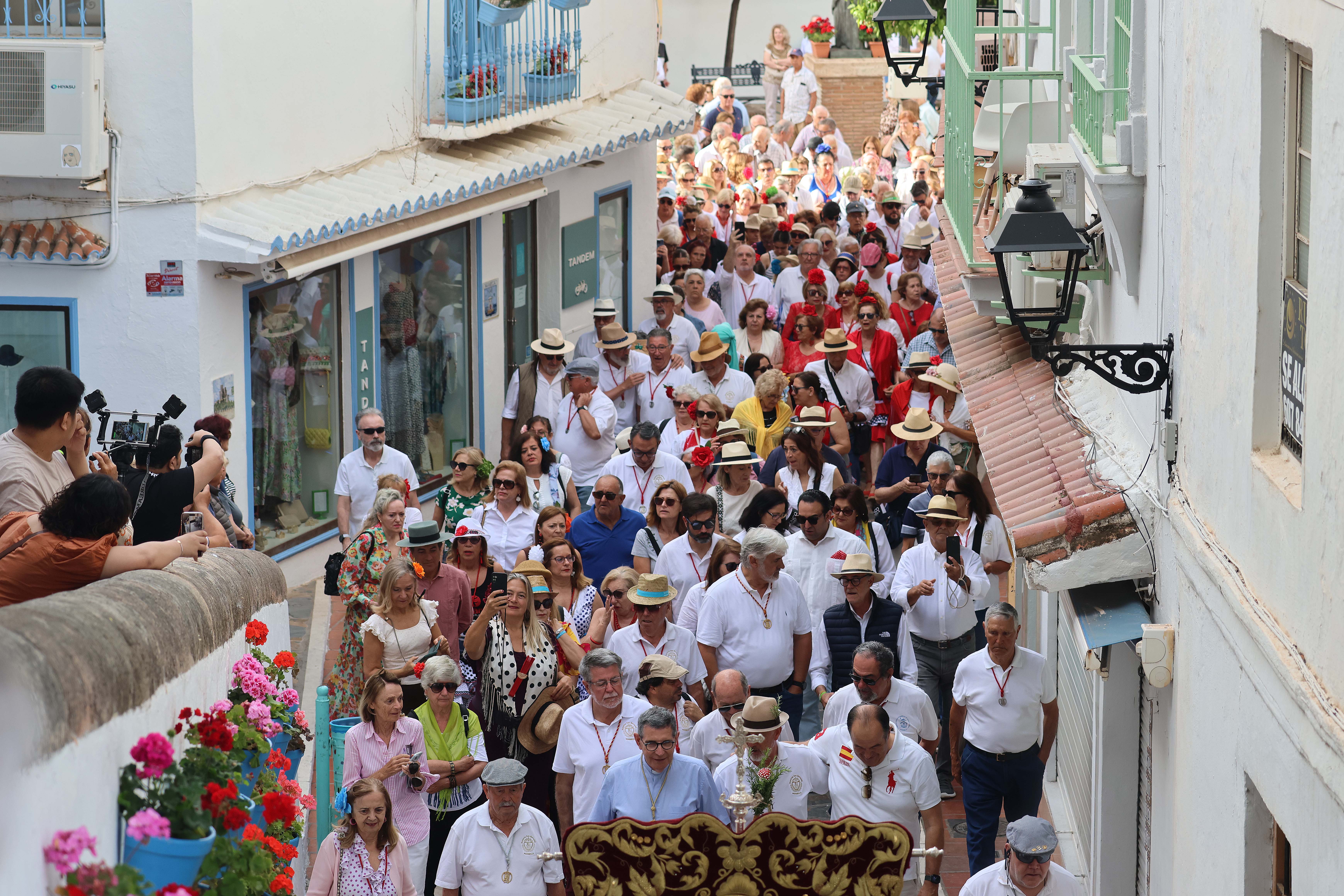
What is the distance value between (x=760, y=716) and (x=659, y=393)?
6.94 metres

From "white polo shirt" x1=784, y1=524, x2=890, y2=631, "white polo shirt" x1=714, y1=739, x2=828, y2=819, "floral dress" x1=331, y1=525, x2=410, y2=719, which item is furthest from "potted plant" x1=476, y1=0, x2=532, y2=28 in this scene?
"white polo shirt" x1=714, y1=739, x2=828, y2=819

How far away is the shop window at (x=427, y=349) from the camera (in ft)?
52.9

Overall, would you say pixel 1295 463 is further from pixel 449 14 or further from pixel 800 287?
pixel 800 287

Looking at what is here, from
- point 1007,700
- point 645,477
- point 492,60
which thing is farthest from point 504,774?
point 492,60

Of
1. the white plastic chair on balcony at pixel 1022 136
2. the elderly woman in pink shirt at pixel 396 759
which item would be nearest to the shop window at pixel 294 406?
the elderly woman in pink shirt at pixel 396 759

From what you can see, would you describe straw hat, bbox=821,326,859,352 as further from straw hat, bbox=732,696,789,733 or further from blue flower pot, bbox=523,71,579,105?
straw hat, bbox=732,696,789,733

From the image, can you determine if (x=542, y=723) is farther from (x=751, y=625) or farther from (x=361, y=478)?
(x=361, y=478)

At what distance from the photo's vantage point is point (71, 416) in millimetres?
6824

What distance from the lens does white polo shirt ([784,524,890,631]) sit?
10719 millimetres

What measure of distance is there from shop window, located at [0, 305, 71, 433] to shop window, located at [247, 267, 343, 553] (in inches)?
56.8

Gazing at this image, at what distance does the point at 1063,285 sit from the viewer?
25.5 ft

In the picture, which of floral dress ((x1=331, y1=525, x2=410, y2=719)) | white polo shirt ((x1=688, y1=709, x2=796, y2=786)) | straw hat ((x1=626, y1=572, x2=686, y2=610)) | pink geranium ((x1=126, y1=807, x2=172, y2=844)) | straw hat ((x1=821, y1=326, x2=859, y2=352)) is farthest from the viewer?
straw hat ((x1=821, y1=326, x2=859, y2=352))

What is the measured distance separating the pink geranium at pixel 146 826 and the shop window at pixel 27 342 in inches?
350

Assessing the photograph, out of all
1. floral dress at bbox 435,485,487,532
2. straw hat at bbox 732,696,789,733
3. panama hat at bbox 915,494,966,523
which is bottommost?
straw hat at bbox 732,696,789,733
